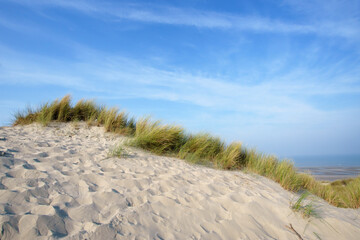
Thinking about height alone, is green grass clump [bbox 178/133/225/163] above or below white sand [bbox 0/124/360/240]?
above

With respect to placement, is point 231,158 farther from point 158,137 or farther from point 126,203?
point 126,203

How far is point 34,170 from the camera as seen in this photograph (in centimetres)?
327

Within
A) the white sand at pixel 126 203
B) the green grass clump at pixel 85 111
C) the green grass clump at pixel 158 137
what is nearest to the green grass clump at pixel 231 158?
the green grass clump at pixel 158 137

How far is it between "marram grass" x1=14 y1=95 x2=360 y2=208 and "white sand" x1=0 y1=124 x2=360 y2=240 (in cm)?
151

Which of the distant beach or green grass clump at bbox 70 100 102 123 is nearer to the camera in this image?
green grass clump at bbox 70 100 102 123

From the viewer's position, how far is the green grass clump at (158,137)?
5828mm

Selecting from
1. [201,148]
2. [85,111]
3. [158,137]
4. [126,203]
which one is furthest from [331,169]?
[126,203]

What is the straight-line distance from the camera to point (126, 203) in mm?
2801

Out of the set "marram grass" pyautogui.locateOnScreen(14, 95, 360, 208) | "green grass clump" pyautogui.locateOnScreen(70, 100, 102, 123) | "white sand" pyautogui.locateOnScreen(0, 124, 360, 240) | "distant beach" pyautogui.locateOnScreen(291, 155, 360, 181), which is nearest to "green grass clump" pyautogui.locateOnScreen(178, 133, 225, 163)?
"marram grass" pyautogui.locateOnScreen(14, 95, 360, 208)

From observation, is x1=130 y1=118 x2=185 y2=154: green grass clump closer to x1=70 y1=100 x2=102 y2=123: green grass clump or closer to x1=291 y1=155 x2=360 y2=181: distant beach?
x1=70 y1=100 x2=102 y2=123: green grass clump

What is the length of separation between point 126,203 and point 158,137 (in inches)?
129

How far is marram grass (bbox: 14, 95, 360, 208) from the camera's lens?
6.05m

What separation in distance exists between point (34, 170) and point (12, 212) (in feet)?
3.85

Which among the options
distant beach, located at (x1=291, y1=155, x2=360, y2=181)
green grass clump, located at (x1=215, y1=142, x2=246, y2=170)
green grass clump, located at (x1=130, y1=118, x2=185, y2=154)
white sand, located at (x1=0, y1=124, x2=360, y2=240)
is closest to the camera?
white sand, located at (x1=0, y1=124, x2=360, y2=240)
